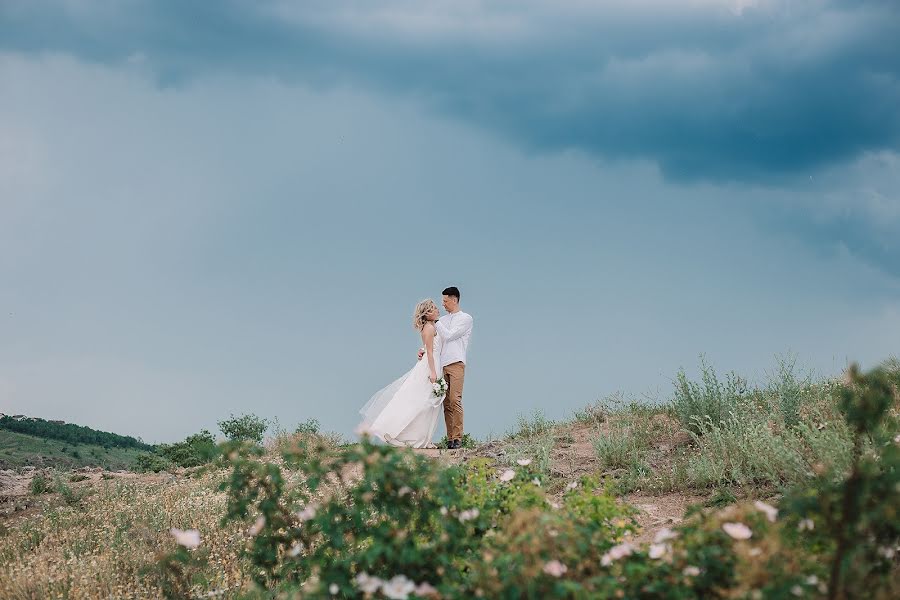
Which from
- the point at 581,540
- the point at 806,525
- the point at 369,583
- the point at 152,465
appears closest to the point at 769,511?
the point at 806,525

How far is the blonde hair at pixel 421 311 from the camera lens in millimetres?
12883

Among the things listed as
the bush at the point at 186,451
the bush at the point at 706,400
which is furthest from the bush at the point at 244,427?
the bush at the point at 706,400

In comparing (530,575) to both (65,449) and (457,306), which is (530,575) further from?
(65,449)

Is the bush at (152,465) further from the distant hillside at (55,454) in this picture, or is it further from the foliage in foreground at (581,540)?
the foliage in foreground at (581,540)

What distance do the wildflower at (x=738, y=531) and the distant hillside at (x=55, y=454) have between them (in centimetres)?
1709

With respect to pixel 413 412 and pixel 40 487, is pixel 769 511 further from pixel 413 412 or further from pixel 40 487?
pixel 40 487

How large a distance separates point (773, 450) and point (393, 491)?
4830mm

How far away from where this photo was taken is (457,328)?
12672mm

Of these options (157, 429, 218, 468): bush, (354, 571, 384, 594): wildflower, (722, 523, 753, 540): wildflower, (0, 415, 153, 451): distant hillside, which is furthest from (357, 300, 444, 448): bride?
(0, 415, 153, 451): distant hillside

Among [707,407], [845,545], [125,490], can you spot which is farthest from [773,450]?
[125,490]

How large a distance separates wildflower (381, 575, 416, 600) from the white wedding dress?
9.34 metres

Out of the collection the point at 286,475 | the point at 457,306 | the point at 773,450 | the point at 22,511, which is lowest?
the point at 22,511

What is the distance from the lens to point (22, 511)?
11.7 m

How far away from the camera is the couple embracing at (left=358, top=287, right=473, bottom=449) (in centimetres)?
1279
